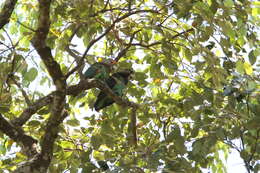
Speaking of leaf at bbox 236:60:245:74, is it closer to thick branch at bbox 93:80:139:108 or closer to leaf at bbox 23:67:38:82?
thick branch at bbox 93:80:139:108

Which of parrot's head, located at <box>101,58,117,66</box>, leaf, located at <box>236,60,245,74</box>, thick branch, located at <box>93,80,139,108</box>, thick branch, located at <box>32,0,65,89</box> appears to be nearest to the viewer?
thick branch, located at <box>32,0,65,89</box>

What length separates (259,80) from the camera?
3.14 metres

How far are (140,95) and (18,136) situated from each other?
1.18 m

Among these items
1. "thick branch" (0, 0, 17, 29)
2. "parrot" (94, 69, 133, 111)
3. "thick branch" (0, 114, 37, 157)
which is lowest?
"thick branch" (0, 114, 37, 157)

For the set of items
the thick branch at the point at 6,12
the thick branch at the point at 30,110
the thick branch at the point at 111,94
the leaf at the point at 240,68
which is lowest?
the thick branch at the point at 30,110

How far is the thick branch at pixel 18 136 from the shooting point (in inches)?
115

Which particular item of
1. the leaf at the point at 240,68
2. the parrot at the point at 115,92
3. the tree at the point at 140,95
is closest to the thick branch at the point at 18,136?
the tree at the point at 140,95

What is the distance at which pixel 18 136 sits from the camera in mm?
2982

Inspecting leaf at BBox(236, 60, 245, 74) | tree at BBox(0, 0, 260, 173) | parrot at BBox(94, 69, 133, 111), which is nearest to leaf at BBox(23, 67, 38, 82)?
tree at BBox(0, 0, 260, 173)

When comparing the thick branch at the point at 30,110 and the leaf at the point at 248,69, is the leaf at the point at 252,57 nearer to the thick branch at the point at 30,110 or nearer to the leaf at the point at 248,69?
the leaf at the point at 248,69

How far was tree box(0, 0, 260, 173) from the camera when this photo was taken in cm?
280

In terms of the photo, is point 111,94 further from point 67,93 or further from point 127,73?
point 127,73

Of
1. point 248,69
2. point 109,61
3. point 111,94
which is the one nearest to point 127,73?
point 109,61

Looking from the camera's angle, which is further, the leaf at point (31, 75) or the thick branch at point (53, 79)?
the leaf at point (31, 75)
